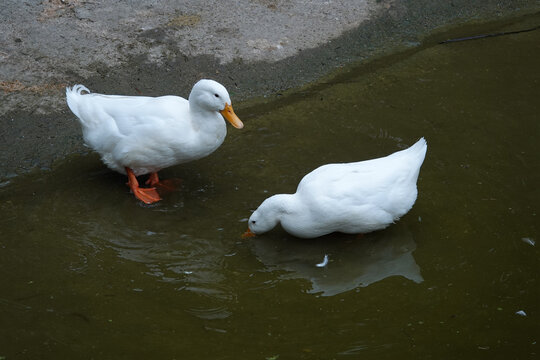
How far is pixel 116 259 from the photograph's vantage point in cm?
435

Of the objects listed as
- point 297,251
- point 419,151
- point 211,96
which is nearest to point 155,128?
point 211,96

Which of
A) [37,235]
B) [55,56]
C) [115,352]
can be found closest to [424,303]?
[115,352]

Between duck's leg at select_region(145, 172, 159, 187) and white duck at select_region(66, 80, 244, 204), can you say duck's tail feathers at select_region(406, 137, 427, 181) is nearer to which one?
white duck at select_region(66, 80, 244, 204)

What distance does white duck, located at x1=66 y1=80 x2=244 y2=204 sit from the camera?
4828mm

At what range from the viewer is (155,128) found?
4.82m

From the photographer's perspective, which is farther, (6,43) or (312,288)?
(6,43)

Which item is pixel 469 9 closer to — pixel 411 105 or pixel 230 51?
pixel 411 105

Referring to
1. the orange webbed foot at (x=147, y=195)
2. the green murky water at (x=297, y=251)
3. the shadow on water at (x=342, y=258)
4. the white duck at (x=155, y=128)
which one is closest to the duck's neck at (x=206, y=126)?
the white duck at (x=155, y=128)

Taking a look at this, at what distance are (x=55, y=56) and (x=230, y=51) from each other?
1.73 meters

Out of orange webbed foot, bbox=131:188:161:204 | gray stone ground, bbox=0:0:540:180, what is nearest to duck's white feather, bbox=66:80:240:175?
orange webbed foot, bbox=131:188:161:204

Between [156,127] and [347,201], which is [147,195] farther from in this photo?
[347,201]

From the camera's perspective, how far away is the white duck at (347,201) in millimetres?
4301

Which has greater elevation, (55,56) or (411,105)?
(55,56)

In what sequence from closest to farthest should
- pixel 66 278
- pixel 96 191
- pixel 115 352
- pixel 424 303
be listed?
1. pixel 115 352
2. pixel 424 303
3. pixel 66 278
4. pixel 96 191
